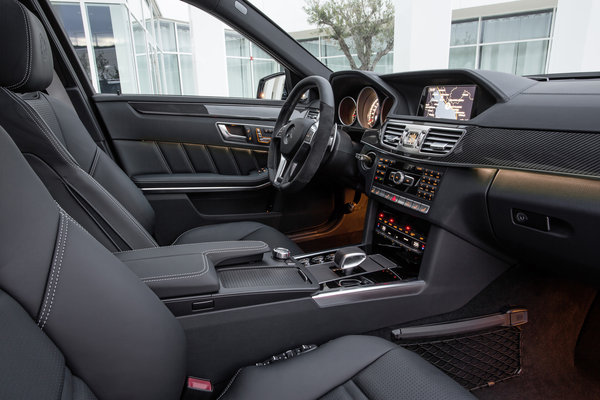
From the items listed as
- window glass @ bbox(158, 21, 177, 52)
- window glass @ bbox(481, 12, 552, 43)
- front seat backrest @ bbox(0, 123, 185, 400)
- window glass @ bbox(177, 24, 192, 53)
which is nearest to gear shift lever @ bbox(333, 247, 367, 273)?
front seat backrest @ bbox(0, 123, 185, 400)

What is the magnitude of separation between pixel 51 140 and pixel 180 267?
48 centimetres

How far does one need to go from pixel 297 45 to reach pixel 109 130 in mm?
1063

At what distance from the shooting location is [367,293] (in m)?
1.25

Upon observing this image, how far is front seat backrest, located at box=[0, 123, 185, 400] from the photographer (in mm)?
538

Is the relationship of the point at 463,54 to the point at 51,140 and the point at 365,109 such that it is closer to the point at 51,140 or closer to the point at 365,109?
the point at 365,109

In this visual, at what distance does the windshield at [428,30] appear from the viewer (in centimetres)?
573

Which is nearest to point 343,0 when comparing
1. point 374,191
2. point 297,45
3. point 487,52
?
point 487,52

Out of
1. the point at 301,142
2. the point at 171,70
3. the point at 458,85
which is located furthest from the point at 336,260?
the point at 171,70

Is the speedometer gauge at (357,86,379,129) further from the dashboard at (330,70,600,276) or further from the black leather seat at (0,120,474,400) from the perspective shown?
the black leather seat at (0,120,474,400)

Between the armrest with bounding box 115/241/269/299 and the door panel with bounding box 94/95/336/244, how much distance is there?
98cm

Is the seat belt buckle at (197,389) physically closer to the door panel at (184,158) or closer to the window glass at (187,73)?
the door panel at (184,158)

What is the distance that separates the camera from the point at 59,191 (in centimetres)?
111

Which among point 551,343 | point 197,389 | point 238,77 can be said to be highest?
point 238,77

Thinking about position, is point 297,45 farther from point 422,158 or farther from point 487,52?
point 487,52
